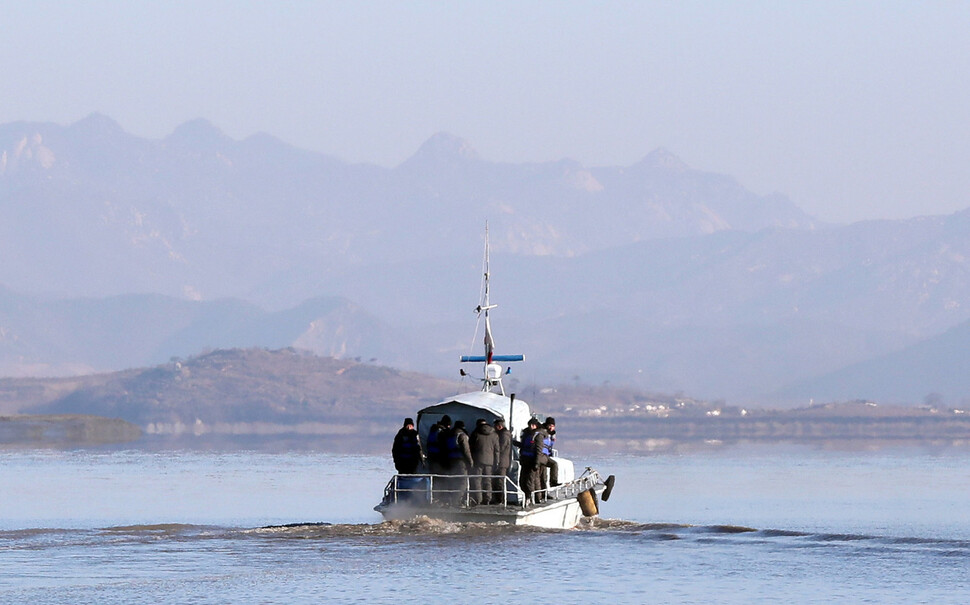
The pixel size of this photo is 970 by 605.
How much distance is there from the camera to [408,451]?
5644 cm

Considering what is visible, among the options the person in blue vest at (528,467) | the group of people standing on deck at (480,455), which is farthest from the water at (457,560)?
the group of people standing on deck at (480,455)

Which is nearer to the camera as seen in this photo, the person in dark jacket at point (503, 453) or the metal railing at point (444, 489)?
the metal railing at point (444, 489)

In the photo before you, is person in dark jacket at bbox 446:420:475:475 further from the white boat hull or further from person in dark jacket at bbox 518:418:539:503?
person in dark jacket at bbox 518:418:539:503

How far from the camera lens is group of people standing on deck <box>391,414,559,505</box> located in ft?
182

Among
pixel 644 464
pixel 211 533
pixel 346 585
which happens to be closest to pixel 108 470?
pixel 644 464

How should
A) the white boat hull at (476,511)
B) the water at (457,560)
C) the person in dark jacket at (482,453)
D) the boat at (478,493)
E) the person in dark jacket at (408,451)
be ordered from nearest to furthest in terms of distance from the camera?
the water at (457,560) → the white boat hull at (476,511) → the boat at (478,493) → the person in dark jacket at (482,453) → the person in dark jacket at (408,451)

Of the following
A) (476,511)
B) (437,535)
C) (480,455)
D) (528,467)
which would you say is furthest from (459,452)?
(437,535)

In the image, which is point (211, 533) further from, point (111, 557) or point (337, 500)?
point (337, 500)

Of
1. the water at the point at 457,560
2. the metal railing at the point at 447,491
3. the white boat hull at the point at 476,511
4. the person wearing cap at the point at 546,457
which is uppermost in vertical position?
the person wearing cap at the point at 546,457

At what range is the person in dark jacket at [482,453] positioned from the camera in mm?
55406

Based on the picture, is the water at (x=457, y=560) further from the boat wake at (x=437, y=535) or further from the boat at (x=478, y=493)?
the boat at (x=478, y=493)

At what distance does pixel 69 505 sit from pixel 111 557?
38716 millimetres

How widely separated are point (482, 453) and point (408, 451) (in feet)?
8.64

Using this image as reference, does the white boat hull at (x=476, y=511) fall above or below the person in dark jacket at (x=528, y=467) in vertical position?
below
